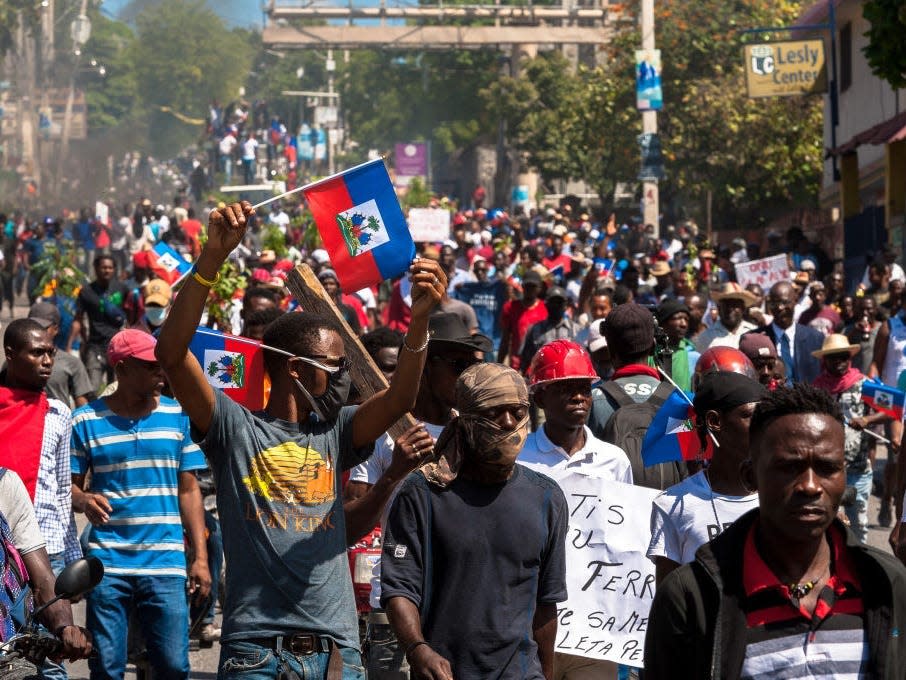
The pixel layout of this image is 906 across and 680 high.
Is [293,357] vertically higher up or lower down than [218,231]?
lower down

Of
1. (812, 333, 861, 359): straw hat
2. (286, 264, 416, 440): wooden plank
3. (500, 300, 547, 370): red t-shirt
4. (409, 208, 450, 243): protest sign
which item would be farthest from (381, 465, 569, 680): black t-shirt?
(409, 208, 450, 243): protest sign

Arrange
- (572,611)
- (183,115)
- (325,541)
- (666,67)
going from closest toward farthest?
1. (325,541)
2. (572,611)
3. (666,67)
4. (183,115)

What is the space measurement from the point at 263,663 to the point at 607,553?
167cm

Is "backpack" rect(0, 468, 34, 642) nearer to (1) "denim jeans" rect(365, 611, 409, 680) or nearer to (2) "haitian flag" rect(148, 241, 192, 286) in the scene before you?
(1) "denim jeans" rect(365, 611, 409, 680)

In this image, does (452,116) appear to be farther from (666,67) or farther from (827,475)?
(827,475)

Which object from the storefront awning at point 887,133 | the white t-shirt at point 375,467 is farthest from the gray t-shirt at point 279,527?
the storefront awning at point 887,133

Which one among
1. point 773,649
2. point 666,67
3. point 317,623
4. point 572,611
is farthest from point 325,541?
point 666,67

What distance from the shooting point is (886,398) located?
364 inches

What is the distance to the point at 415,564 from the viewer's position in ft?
16.0

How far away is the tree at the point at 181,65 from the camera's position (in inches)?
5030

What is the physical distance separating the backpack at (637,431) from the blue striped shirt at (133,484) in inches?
65.6

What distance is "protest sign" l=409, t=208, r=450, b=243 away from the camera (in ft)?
87.1

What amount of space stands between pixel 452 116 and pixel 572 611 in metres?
76.8

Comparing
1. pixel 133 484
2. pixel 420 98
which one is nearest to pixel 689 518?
Result: pixel 133 484
